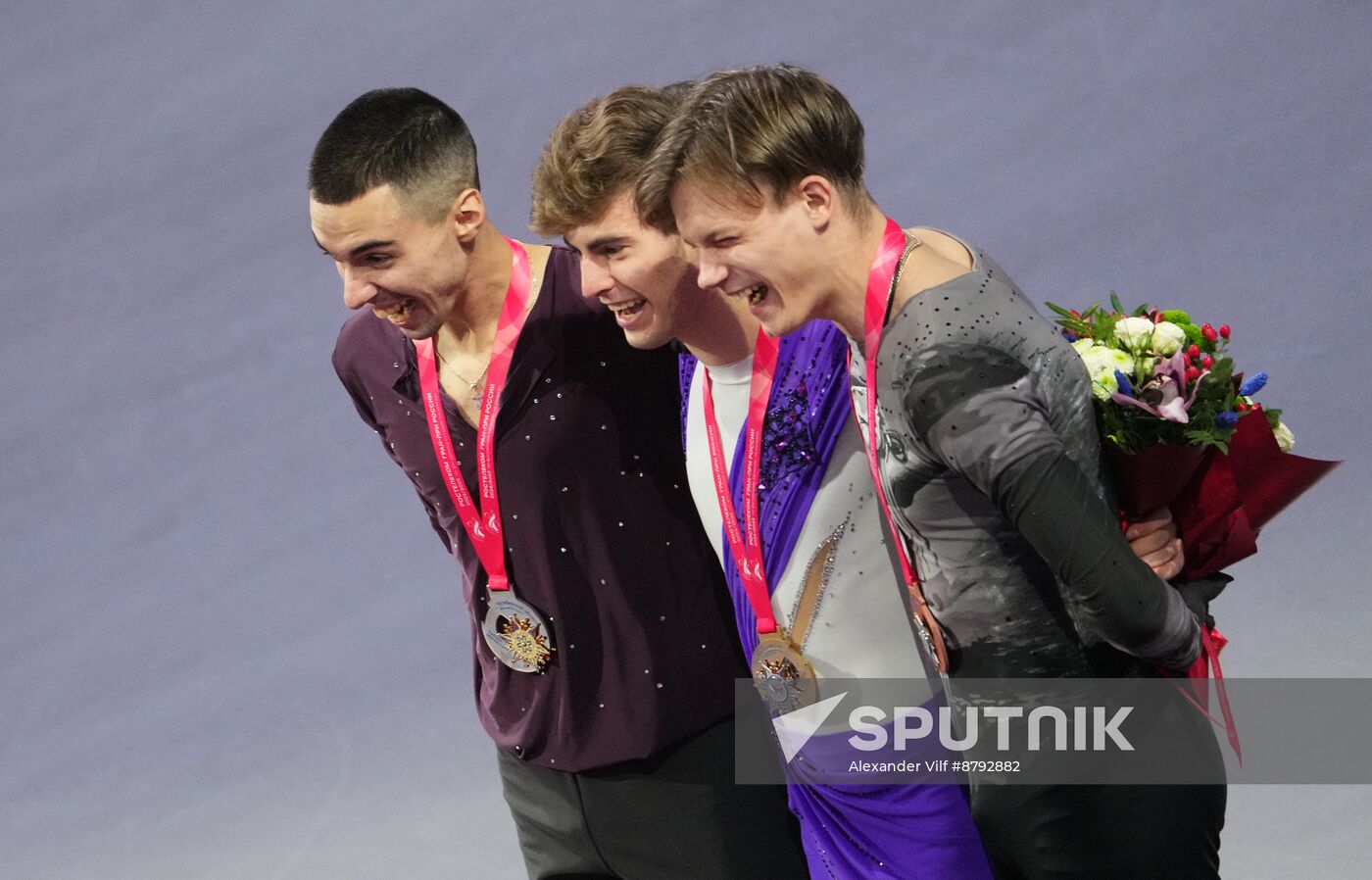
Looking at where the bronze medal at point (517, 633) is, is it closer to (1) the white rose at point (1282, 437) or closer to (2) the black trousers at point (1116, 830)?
(2) the black trousers at point (1116, 830)

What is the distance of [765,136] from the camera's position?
2.57 meters

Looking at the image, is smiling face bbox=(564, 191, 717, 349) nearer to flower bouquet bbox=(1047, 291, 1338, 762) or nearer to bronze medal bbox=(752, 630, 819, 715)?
bronze medal bbox=(752, 630, 819, 715)

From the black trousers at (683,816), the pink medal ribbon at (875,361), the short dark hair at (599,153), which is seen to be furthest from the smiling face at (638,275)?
the black trousers at (683,816)

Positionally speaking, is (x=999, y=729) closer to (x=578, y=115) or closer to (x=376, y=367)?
(x=578, y=115)

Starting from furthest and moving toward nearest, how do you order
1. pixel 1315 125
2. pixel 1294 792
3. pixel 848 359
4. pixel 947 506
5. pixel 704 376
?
pixel 1315 125 < pixel 1294 792 < pixel 704 376 < pixel 848 359 < pixel 947 506

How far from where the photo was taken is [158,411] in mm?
7543

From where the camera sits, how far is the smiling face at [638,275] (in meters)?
2.96

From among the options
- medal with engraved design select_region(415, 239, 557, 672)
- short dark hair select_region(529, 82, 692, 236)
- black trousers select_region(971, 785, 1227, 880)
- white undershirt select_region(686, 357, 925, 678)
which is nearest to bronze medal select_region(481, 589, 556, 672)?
medal with engraved design select_region(415, 239, 557, 672)

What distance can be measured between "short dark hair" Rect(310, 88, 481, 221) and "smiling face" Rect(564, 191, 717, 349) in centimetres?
32

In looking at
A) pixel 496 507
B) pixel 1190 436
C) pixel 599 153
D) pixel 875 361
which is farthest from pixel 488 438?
pixel 1190 436

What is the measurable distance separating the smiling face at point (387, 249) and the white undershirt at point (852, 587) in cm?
79

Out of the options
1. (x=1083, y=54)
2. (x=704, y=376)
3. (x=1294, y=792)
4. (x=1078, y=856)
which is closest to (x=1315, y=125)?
(x=1083, y=54)

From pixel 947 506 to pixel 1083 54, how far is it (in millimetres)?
5318

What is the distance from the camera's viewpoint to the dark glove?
266 centimetres
